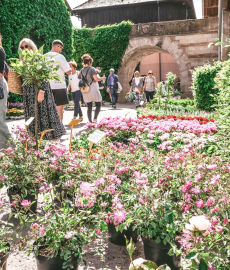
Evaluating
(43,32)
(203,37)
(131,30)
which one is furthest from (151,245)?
(131,30)

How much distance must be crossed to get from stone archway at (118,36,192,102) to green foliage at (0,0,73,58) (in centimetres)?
352

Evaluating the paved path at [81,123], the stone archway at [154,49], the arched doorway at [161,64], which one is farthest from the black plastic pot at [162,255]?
the arched doorway at [161,64]

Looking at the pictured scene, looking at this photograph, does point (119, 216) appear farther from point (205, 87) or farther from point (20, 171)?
point (205, 87)

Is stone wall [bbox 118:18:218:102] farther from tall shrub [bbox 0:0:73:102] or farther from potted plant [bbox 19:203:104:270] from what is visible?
potted plant [bbox 19:203:104:270]

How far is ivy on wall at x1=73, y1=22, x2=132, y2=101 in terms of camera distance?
17.0m

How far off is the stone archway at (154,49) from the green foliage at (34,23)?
3524mm

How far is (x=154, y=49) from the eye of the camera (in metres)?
17.9

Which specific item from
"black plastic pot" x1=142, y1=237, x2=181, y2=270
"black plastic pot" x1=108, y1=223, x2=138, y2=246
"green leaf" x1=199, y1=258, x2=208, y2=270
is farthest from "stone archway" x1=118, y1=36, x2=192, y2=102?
"green leaf" x1=199, y1=258, x2=208, y2=270

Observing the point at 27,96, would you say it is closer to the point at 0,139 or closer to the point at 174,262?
the point at 0,139

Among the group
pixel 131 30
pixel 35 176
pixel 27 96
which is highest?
pixel 131 30

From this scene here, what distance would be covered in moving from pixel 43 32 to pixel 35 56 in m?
10.7

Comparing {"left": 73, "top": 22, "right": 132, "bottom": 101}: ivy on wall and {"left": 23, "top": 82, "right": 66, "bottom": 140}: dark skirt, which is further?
{"left": 73, "top": 22, "right": 132, "bottom": 101}: ivy on wall

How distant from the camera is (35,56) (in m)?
3.46

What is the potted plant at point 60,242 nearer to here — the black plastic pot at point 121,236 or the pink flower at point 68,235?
the pink flower at point 68,235
